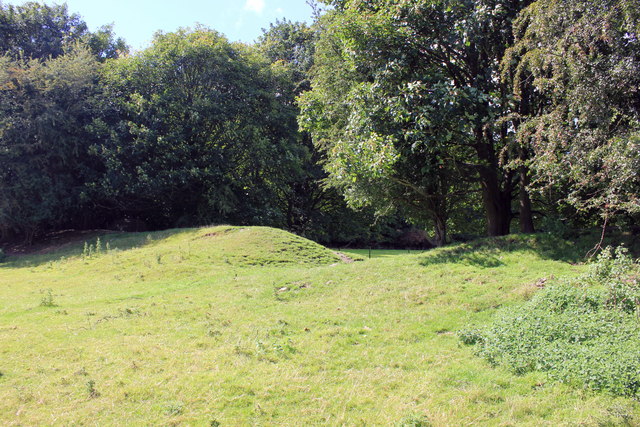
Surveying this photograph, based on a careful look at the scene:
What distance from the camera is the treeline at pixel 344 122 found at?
30.0 ft

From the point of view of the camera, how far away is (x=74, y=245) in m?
23.7

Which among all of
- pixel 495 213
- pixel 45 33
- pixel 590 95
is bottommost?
pixel 495 213

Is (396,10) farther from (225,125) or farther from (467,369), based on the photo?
(225,125)

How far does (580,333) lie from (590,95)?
527 centimetres

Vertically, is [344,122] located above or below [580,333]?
above

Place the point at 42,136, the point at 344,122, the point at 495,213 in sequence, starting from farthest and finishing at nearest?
the point at 42,136 → the point at 344,122 → the point at 495,213

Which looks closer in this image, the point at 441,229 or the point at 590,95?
the point at 590,95

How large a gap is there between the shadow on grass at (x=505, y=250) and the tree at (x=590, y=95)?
155 centimetres

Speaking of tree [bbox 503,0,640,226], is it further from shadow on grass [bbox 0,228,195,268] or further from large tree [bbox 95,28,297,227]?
large tree [bbox 95,28,297,227]

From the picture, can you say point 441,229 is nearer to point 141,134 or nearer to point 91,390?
point 91,390

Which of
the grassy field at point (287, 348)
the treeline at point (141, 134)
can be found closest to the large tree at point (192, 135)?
the treeline at point (141, 134)

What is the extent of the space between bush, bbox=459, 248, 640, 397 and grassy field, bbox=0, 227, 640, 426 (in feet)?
0.88

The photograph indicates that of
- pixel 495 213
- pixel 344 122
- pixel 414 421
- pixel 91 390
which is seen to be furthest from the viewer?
pixel 344 122

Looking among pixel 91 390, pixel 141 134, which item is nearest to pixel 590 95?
A: pixel 91 390
